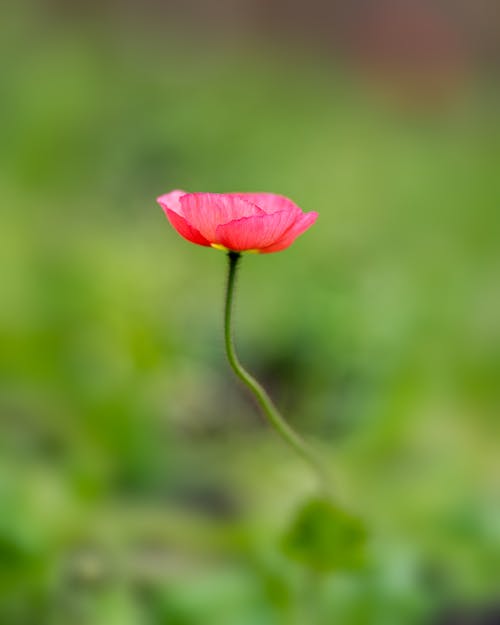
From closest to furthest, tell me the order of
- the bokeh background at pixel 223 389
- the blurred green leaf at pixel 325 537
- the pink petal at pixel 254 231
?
the pink petal at pixel 254 231 < the blurred green leaf at pixel 325 537 < the bokeh background at pixel 223 389

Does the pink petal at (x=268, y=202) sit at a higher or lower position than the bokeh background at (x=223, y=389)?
higher

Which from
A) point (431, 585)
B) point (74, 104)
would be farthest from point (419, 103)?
point (431, 585)

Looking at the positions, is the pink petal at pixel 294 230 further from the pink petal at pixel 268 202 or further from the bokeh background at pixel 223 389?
the bokeh background at pixel 223 389

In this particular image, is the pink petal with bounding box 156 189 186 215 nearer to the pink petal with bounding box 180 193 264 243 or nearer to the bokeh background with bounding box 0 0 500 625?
the pink petal with bounding box 180 193 264 243

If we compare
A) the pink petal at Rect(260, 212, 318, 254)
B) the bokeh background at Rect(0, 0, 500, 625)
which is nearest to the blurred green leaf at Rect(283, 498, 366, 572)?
the bokeh background at Rect(0, 0, 500, 625)

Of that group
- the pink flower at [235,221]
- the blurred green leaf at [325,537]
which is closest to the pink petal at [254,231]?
the pink flower at [235,221]

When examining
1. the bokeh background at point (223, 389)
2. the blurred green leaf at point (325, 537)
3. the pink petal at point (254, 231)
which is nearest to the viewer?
the pink petal at point (254, 231)

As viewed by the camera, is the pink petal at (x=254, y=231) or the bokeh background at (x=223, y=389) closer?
the pink petal at (x=254, y=231)

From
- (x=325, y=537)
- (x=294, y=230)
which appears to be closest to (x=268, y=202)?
(x=294, y=230)

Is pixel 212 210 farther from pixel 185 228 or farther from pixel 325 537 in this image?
pixel 325 537

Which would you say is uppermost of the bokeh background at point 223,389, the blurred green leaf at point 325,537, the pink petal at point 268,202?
the pink petal at point 268,202
